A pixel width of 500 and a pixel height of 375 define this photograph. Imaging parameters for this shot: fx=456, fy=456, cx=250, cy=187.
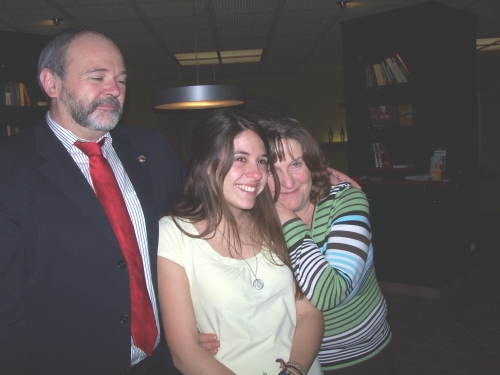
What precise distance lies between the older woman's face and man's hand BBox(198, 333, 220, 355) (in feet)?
2.05

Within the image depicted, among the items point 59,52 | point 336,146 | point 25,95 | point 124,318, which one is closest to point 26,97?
point 25,95

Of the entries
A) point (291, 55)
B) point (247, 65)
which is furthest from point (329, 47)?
point (247, 65)

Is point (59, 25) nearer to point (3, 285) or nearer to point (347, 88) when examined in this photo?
point (347, 88)

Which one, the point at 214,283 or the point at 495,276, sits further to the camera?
the point at 495,276

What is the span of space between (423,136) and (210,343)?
14.3 ft

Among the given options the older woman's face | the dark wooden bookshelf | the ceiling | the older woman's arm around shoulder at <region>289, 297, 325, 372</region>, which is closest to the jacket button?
the older woman's arm around shoulder at <region>289, 297, 325, 372</region>

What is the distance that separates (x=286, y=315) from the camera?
156 cm

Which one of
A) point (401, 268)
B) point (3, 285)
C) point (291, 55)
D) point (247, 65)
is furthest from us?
point (247, 65)

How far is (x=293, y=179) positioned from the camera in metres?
1.83

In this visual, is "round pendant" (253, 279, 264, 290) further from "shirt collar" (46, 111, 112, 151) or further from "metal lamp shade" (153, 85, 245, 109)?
"metal lamp shade" (153, 85, 245, 109)

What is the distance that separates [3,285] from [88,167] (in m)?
0.48

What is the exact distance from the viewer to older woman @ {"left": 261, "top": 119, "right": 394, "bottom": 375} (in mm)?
1574

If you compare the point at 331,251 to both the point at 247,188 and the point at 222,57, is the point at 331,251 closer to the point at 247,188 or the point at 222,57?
the point at 247,188

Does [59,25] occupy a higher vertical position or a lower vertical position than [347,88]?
higher
